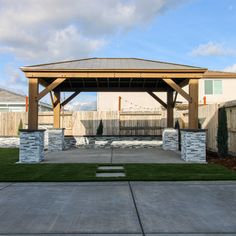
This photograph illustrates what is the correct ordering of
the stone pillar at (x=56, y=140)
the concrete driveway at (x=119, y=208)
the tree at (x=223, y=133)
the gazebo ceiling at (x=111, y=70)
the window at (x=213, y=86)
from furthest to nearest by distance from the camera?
the window at (x=213, y=86) < the stone pillar at (x=56, y=140) < the tree at (x=223, y=133) < the gazebo ceiling at (x=111, y=70) < the concrete driveway at (x=119, y=208)

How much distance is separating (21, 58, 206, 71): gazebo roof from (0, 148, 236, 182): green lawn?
402 cm

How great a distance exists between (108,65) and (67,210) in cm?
811

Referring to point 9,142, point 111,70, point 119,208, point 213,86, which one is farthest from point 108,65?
point 213,86

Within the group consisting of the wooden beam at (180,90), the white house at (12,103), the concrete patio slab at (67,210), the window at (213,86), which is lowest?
the concrete patio slab at (67,210)

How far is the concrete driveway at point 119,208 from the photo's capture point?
13.1ft

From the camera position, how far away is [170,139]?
48.9 feet

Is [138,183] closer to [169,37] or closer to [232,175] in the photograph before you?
[232,175]

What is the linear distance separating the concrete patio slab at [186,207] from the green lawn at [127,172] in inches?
29.2

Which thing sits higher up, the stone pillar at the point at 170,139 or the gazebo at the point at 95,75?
the gazebo at the point at 95,75

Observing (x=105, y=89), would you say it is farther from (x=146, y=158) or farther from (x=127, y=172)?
(x=127, y=172)

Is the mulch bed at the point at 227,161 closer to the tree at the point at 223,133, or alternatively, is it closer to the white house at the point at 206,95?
the tree at the point at 223,133

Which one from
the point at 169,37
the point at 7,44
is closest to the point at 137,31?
the point at 169,37

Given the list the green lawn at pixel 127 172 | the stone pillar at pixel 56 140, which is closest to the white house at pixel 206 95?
the stone pillar at pixel 56 140

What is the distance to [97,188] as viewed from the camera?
6.54m
